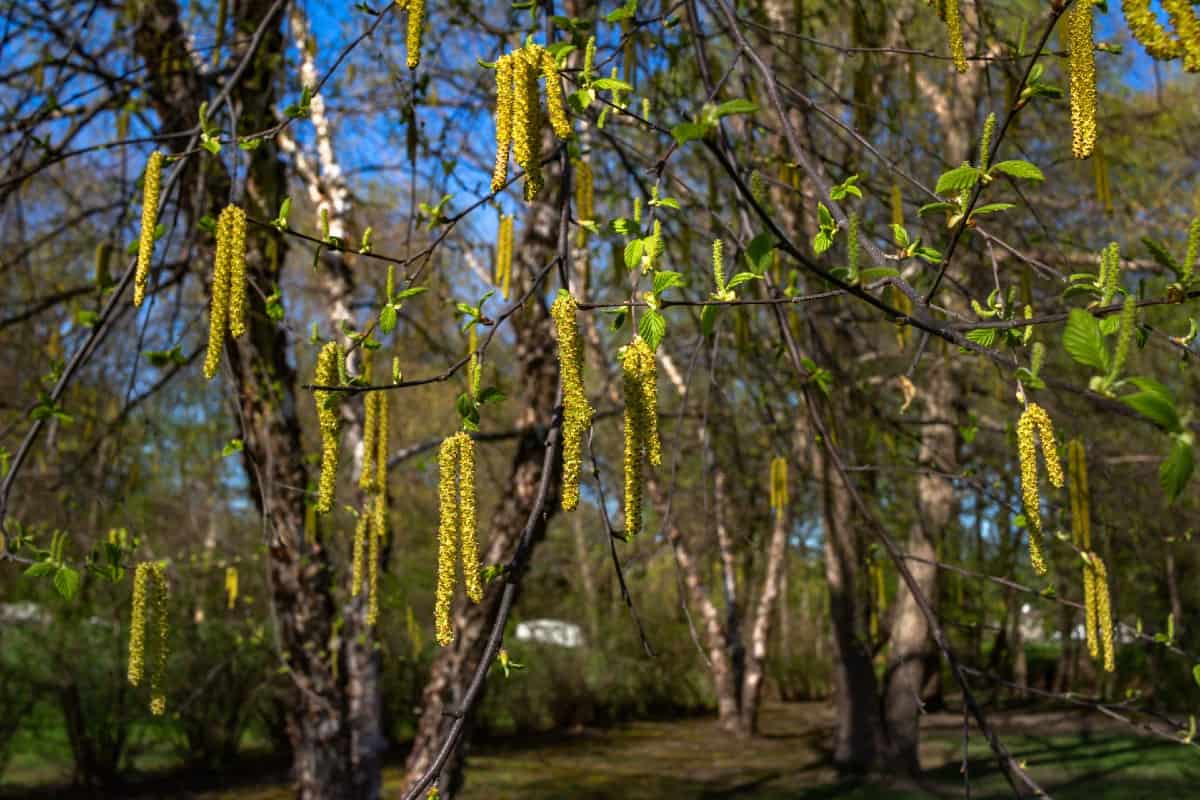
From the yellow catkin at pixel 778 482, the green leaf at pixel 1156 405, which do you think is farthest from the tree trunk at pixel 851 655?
the green leaf at pixel 1156 405

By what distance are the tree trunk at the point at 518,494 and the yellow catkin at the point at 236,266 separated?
306 centimetres

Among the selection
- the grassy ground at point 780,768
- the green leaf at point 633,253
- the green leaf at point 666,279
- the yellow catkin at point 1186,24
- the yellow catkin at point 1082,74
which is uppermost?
the yellow catkin at point 1082,74

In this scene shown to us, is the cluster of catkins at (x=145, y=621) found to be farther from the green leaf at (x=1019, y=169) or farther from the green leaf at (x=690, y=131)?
the green leaf at (x=1019, y=169)

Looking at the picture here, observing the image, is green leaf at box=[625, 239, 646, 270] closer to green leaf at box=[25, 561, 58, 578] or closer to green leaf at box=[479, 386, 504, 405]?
green leaf at box=[479, 386, 504, 405]

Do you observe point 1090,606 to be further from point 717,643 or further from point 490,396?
point 717,643

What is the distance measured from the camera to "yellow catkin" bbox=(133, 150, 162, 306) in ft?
5.87

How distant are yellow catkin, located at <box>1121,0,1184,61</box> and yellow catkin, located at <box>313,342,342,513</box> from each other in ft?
3.74

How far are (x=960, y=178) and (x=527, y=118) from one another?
57 cm

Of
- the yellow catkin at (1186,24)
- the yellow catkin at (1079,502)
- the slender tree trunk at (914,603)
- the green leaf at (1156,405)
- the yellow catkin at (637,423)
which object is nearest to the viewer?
the green leaf at (1156,405)

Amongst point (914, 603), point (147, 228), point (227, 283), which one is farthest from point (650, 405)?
point (914, 603)

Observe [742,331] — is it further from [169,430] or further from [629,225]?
[169,430]

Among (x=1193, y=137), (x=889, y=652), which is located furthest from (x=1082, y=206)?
(x=889, y=652)

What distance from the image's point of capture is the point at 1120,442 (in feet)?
35.0

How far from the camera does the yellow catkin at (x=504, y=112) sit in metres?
1.47
